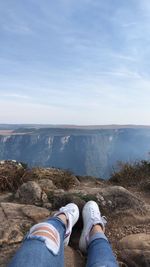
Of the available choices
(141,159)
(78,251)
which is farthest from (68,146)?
(78,251)

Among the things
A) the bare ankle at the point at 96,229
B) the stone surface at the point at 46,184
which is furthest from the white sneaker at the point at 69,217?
the stone surface at the point at 46,184

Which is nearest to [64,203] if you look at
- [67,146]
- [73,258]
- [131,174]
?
[73,258]

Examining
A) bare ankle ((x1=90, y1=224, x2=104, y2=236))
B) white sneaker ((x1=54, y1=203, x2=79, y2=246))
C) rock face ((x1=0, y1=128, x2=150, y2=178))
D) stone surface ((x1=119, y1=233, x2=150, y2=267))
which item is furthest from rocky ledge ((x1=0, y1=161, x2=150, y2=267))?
rock face ((x1=0, y1=128, x2=150, y2=178))

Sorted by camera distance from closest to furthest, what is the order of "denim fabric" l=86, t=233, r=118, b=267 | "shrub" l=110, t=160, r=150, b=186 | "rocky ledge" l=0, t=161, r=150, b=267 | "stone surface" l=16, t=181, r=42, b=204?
"denim fabric" l=86, t=233, r=118, b=267, "rocky ledge" l=0, t=161, r=150, b=267, "stone surface" l=16, t=181, r=42, b=204, "shrub" l=110, t=160, r=150, b=186

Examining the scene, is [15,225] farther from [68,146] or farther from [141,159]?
[68,146]

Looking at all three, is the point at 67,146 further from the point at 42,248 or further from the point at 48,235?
the point at 42,248

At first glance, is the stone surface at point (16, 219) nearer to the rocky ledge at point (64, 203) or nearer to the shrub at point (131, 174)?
the rocky ledge at point (64, 203)

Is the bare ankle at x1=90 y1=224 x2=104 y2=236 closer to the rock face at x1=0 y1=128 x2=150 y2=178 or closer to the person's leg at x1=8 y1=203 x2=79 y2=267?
the person's leg at x1=8 y1=203 x2=79 y2=267
